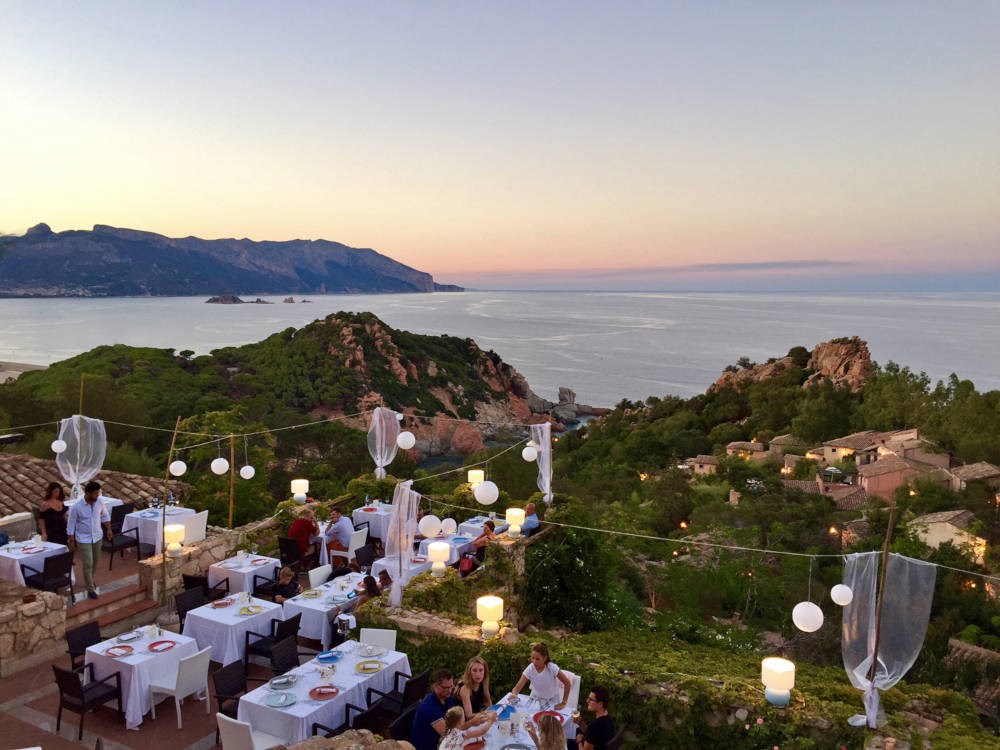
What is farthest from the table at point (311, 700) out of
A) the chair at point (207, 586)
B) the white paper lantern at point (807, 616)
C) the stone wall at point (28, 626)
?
the white paper lantern at point (807, 616)

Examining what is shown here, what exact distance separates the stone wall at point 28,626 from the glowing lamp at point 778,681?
7.58 m

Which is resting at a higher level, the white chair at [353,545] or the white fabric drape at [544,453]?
the white fabric drape at [544,453]

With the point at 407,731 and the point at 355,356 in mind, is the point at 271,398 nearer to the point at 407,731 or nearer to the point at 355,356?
the point at 355,356

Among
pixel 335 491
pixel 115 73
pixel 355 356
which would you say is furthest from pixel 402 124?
pixel 355 356

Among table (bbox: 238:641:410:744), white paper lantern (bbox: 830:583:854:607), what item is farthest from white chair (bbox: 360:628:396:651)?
white paper lantern (bbox: 830:583:854:607)

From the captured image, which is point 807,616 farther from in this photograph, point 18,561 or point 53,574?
point 18,561

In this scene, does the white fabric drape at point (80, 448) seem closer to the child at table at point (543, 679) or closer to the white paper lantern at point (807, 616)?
the child at table at point (543, 679)

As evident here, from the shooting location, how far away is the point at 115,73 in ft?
76.2

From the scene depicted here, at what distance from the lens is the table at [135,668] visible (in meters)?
6.15

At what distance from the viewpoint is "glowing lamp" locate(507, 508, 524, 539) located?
32.2 feet

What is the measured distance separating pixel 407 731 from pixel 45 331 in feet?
457

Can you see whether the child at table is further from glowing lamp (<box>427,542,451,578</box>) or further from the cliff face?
the cliff face

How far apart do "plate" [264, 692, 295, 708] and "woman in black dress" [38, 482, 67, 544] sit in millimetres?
5699

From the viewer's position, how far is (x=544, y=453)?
36.8 feet
